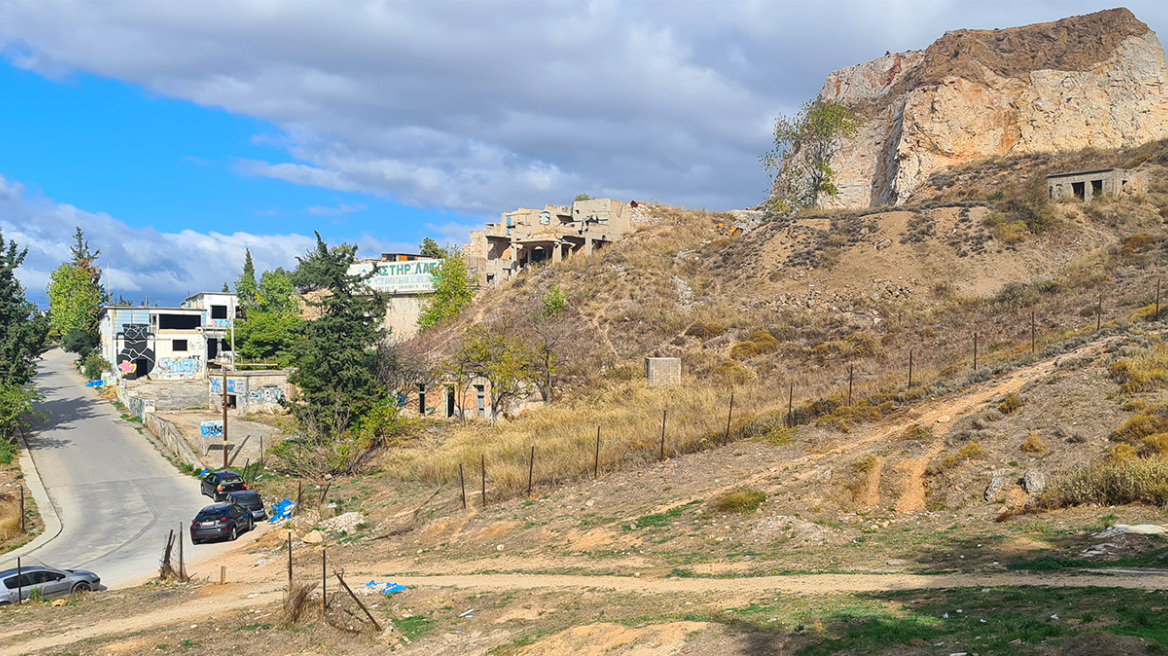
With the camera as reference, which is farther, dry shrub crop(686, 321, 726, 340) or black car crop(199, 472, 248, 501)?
dry shrub crop(686, 321, 726, 340)

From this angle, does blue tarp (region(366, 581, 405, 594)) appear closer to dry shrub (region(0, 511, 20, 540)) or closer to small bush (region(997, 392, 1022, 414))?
dry shrub (region(0, 511, 20, 540))

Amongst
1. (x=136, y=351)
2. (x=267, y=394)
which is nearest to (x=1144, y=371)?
(x=267, y=394)

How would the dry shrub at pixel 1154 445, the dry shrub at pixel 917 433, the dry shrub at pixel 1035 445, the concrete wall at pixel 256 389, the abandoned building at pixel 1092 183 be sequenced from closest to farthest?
the dry shrub at pixel 1154 445 < the dry shrub at pixel 1035 445 < the dry shrub at pixel 917 433 < the concrete wall at pixel 256 389 < the abandoned building at pixel 1092 183

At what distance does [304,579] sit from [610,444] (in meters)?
13.0

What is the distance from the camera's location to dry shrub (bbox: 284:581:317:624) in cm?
1623

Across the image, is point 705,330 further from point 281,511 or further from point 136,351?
point 136,351

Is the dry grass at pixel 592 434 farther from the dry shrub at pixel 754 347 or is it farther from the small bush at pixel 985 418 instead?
the small bush at pixel 985 418

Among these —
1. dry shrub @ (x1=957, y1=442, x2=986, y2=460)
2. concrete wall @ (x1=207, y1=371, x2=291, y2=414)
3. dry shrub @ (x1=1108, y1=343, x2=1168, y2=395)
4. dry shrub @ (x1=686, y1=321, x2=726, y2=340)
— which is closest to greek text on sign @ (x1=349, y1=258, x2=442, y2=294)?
concrete wall @ (x1=207, y1=371, x2=291, y2=414)

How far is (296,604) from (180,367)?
2181 inches

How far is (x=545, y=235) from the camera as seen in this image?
6544cm

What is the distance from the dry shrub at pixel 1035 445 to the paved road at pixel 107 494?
78.5 ft

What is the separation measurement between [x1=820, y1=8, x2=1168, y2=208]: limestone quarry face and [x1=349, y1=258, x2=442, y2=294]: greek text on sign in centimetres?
4112

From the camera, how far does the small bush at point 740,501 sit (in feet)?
71.2

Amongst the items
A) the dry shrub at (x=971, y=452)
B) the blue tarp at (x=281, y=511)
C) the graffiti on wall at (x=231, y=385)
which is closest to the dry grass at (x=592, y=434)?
the blue tarp at (x=281, y=511)
